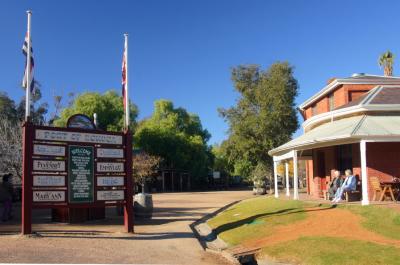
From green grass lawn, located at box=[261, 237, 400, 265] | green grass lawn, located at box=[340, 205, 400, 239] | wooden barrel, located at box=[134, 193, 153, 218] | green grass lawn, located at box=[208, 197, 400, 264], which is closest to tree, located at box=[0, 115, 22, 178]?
wooden barrel, located at box=[134, 193, 153, 218]

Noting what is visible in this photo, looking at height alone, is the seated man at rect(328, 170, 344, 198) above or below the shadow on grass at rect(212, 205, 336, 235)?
above

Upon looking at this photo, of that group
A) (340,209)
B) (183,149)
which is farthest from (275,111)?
(340,209)

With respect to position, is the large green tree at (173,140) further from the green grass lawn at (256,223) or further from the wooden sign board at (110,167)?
the wooden sign board at (110,167)

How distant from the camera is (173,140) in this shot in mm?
67188

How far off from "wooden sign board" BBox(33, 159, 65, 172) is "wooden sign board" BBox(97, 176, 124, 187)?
1.23 meters

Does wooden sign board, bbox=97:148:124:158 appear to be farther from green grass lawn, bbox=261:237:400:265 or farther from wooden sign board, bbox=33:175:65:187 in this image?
green grass lawn, bbox=261:237:400:265

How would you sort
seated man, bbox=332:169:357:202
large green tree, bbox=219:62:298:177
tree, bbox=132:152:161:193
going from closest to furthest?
seated man, bbox=332:169:357:202 → large green tree, bbox=219:62:298:177 → tree, bbox=132:152:161:193

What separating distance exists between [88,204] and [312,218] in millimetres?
7072

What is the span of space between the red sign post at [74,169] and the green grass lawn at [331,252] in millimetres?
4996

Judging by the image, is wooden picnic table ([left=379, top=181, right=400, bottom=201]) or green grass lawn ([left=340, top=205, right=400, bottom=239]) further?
wooden picnic table ([left=379, top=181, right=400, bottom=201])

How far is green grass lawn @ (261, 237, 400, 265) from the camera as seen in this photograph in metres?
10.2

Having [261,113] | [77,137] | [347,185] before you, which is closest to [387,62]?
[261,113]

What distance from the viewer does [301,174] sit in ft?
251

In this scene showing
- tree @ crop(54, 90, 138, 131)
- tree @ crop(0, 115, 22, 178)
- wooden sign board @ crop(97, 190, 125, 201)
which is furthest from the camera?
tree @ crop(54, 90, 138, 131)
